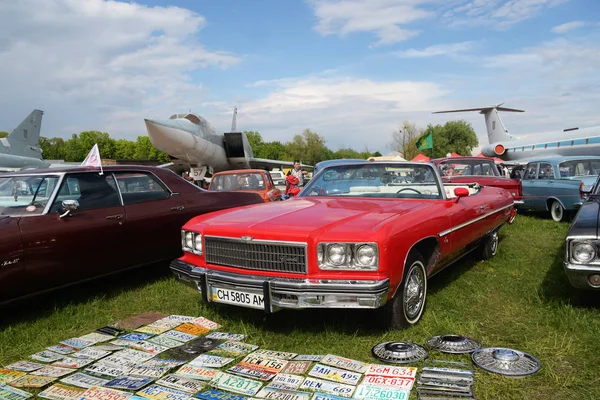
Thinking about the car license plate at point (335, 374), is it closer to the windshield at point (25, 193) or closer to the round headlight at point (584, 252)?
the round headlight at point (584, 252)

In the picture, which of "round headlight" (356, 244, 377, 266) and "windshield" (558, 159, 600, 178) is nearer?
"round headlight" (356, 244, 377, 266)

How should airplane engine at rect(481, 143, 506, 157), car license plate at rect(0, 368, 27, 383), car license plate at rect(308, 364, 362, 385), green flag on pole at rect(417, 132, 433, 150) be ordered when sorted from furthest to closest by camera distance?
1. airplane engine at rect(481, 143, 506, 157)
2. green flag on pole at rect(417, 132, 433, 150)
3. car license plate at rect(0, 368, 27, 383)
4. car license plate at rect(308, 364, 362, 385)

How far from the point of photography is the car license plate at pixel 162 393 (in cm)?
296

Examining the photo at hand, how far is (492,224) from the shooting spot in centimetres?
616

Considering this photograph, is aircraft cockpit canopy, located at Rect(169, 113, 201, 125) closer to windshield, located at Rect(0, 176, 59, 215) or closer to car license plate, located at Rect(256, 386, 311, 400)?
windshield, located at Rect(0, 176, 59, 215)

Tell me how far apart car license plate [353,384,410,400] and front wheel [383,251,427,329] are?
2.97ft

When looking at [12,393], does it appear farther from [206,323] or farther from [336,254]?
[336,254]

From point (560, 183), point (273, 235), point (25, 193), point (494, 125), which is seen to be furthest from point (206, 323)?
point (494, 125)

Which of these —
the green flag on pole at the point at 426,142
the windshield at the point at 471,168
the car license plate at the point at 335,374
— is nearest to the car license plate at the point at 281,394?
the car license plate at the point at 335,374

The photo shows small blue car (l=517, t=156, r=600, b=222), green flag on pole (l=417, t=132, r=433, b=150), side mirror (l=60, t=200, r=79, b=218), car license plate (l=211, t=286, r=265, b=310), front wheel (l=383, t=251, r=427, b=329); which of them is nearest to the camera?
car license plate (l=211, t=286, r=265, b=310)

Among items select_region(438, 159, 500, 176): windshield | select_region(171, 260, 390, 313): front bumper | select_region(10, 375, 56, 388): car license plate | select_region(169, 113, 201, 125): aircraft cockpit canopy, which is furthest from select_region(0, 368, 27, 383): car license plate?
select_region(169, 113, 201, 125): aircraft cockpit canopy

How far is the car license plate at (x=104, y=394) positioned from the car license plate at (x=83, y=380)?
0.09m

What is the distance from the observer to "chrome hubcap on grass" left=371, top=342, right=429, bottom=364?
339 centimetres

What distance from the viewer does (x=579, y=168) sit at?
10.4 metres
